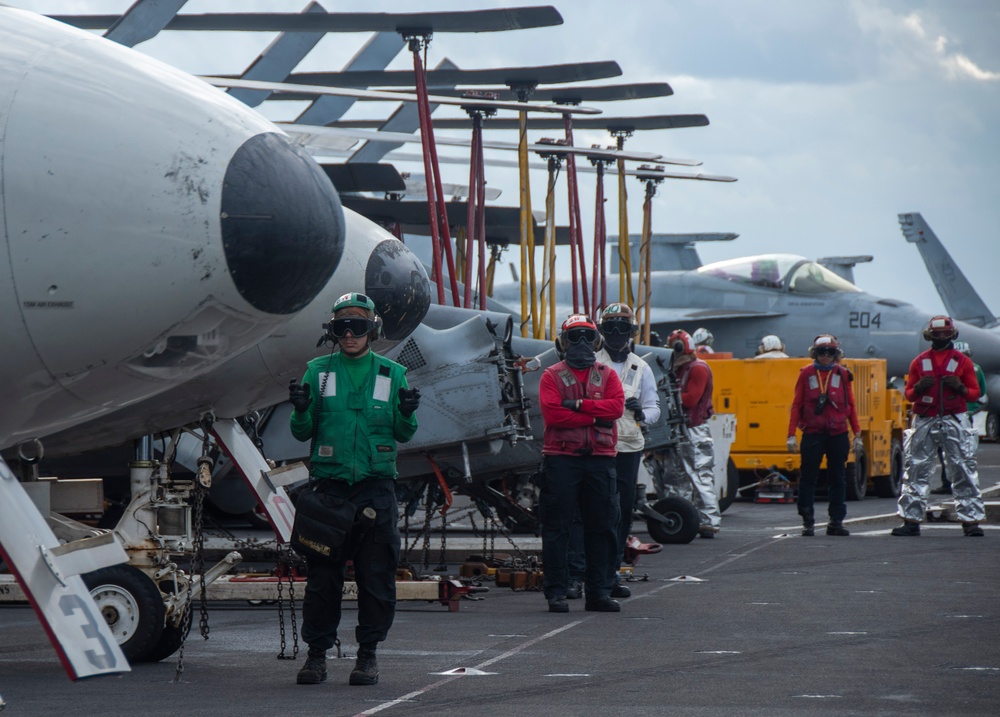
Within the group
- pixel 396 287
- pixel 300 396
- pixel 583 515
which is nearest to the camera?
pixel 300 396

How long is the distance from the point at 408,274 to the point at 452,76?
13.0 m

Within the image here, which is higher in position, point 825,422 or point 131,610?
point 825,422

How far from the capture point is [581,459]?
8758mm

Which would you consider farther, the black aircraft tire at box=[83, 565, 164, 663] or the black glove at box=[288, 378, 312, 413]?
the black aircraft tire at box=[83, 565, 164, 663]

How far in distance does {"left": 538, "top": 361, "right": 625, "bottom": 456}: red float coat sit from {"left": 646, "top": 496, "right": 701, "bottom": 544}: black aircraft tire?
4.92 meters

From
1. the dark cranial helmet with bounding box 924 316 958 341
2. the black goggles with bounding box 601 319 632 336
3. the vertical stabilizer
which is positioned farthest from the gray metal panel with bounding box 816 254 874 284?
the black goggles with bounding box 601 319 632 336

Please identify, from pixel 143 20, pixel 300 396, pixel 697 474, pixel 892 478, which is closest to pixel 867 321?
pixel 892 478

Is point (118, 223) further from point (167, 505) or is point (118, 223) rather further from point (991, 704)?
point (991, 704)

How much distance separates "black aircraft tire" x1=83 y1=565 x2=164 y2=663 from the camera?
6754mm

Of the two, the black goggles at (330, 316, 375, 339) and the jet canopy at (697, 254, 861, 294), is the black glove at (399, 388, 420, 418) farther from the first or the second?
the jet canopy at (697, 254, 861, 294)

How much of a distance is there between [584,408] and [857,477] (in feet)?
36.5

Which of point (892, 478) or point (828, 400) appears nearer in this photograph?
point (828, 400)

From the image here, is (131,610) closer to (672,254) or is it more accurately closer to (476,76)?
(476,76)

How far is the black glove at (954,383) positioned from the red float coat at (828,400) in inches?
35.3
